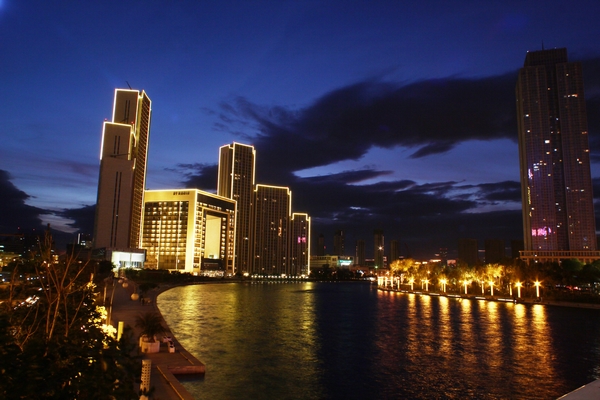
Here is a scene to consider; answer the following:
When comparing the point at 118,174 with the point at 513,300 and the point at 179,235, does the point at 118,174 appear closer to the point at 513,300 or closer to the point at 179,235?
the point at 179,235

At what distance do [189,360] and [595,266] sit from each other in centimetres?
9874

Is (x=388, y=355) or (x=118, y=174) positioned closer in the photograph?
(x=388, y=355)

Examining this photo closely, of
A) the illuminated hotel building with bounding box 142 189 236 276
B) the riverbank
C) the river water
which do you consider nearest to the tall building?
the illuminated hotel building with bounding box 142 189 236 276

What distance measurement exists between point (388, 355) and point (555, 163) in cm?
16015

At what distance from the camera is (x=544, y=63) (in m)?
174

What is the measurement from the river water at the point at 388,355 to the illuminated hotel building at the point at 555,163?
118 metres

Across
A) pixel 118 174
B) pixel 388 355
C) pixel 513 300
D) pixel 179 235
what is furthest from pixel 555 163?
pixel 388 355

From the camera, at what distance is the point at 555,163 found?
16538 cm

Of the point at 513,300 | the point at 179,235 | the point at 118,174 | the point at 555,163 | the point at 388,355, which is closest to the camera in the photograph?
the point at 388,355

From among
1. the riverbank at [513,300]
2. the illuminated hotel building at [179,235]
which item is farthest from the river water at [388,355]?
the illuminated hotel building at [179,235]

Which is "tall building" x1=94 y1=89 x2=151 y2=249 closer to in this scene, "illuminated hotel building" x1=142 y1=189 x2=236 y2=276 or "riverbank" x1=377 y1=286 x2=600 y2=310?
"illuminated hotel building" x1=142 y1=189 x2=236 y2=276

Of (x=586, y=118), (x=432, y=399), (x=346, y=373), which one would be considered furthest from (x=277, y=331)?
(x=586, y=118)

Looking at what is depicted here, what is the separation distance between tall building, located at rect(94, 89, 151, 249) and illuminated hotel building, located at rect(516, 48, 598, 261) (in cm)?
14687

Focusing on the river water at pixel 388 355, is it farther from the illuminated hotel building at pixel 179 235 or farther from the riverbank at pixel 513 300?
the illuminated hotel building at pixel 179 235
